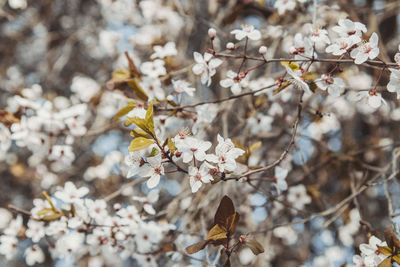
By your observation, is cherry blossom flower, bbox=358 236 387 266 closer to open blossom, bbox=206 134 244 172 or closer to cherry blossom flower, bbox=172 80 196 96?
open blossom, bbox=206 134 244 172

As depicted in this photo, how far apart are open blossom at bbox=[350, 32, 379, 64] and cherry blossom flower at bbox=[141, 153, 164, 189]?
2.13 feet

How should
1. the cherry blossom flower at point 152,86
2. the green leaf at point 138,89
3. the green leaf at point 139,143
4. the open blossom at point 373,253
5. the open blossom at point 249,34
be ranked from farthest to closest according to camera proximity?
1. the cherry blossom flower at point 152,86
2. the green leaf at point 138,89
3. the open blossom at point 249,34
4. the open blossom at point 373,253
5. the green leaf at point 139,143

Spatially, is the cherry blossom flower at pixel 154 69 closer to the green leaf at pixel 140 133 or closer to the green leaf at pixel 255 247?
the green leaf at pixel 140 133

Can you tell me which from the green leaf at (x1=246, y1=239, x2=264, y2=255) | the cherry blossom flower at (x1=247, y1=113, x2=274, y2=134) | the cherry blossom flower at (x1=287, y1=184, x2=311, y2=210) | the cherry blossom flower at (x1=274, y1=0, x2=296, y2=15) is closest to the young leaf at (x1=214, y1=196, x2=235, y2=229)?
the green leaf at (x1=246, y1=239, x2=264, y2=255)

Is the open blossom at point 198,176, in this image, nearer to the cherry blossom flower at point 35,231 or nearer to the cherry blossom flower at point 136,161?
the cherry blossom flower at point 136,161

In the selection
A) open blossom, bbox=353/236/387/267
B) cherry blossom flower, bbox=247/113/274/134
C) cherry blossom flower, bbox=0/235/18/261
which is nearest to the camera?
open blossom, bbox=353/236/387/267

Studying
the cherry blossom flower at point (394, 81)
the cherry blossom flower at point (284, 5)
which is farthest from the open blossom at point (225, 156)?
the cherry blossom flower at point (284, 5)

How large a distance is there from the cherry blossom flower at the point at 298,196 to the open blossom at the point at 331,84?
109cm

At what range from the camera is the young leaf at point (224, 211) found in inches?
42.3

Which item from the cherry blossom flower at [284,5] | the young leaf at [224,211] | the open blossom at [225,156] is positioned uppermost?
the cherry blossom flower at [284,5]

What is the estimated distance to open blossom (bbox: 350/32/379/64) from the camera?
1.04 m

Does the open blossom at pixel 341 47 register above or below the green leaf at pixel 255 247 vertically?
above

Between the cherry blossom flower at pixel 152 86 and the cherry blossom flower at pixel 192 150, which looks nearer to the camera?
the cherry blossom flower at pixel 192 150

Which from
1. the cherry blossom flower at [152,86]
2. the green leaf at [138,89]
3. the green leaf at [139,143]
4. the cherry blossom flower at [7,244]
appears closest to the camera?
the green leaf at [139,143]
